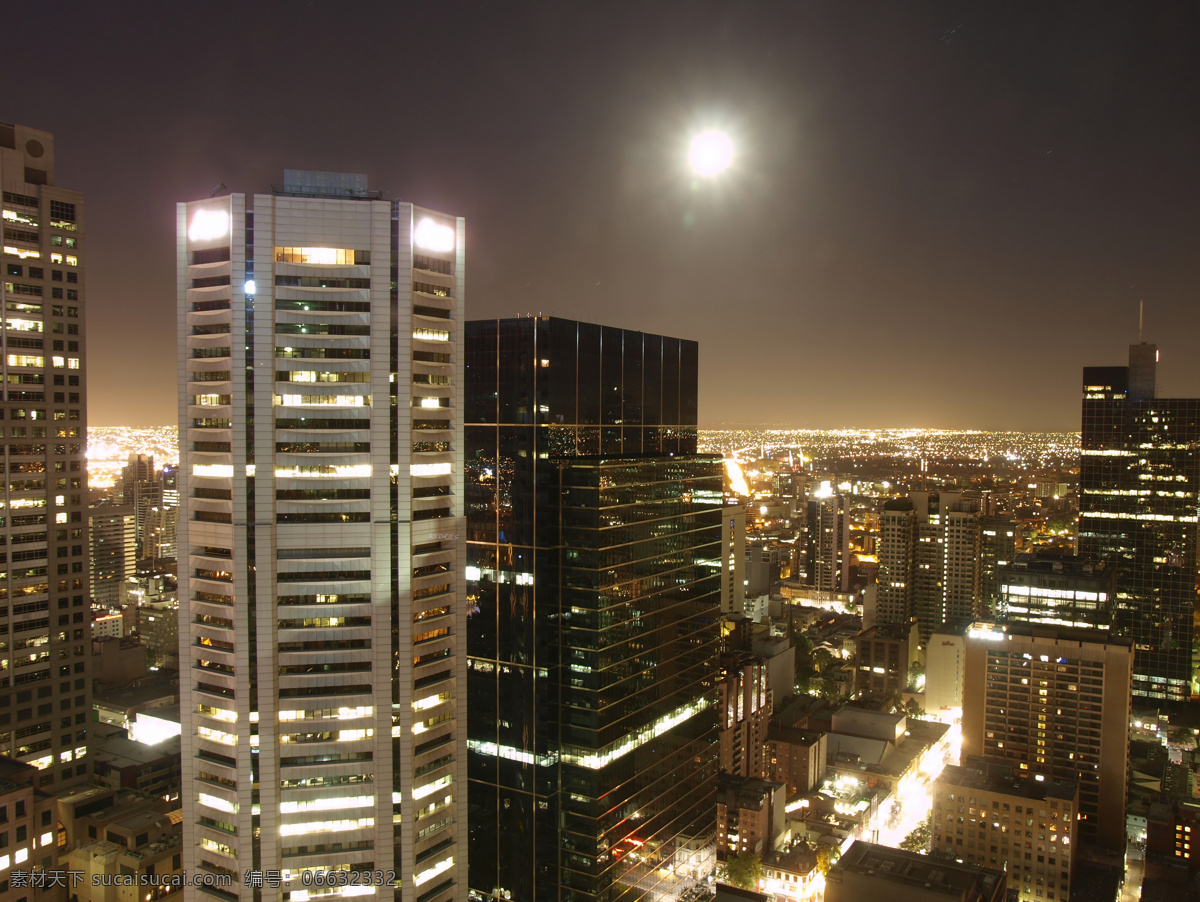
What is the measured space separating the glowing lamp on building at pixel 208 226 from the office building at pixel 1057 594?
51680mm

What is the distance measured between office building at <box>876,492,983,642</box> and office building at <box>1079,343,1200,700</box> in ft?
37.8

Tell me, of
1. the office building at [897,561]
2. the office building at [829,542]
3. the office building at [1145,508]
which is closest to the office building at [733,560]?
the office building at [897,561]

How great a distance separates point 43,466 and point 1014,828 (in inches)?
1914

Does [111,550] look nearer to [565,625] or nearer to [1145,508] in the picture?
[565,625]

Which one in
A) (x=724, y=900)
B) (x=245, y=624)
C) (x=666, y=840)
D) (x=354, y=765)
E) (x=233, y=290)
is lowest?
(x=724, y=900)

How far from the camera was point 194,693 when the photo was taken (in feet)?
69.1

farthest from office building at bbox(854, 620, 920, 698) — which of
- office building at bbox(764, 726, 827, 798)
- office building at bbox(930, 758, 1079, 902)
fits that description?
office building at bbox(930, 758, 1079, 902)

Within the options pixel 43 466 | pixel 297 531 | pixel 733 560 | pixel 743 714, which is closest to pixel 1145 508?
pixel 733 560

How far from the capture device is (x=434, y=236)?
22.4 meters

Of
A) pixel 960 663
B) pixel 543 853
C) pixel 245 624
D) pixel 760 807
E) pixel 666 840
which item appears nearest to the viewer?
pixel 245 624

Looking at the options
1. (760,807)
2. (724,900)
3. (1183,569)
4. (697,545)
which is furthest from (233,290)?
(1183,569)

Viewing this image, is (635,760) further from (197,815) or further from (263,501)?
(263,501)

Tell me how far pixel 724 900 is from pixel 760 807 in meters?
7.25

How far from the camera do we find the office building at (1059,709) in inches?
1645
